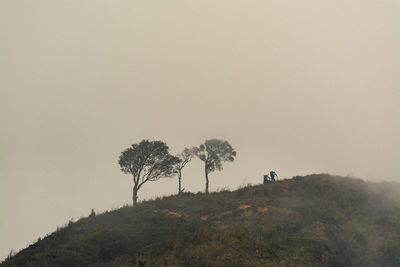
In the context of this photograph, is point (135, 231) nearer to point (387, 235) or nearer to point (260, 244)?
point (260, 244)

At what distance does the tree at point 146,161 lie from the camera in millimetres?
42781

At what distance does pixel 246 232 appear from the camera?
20.8 meters

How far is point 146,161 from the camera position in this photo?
141 feet

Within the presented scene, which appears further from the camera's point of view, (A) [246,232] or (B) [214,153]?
(B) [214,153]

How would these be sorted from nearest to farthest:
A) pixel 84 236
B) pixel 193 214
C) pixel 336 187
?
pixel 84 236 < pixel 193 214 < pixel 336 187

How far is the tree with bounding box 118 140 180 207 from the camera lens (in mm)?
42781

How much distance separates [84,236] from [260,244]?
12.8 m

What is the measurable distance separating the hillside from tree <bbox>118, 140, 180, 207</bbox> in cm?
929

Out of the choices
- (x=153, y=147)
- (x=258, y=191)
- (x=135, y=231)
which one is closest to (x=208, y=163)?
(x=153, y=147)

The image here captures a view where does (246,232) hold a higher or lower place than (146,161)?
lower

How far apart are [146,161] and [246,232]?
25.1 meters

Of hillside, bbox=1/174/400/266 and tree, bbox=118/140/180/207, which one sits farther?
tree, bbox=118/140/180/207

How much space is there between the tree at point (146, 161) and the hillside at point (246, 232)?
929cm

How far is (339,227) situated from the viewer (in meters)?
23.4
